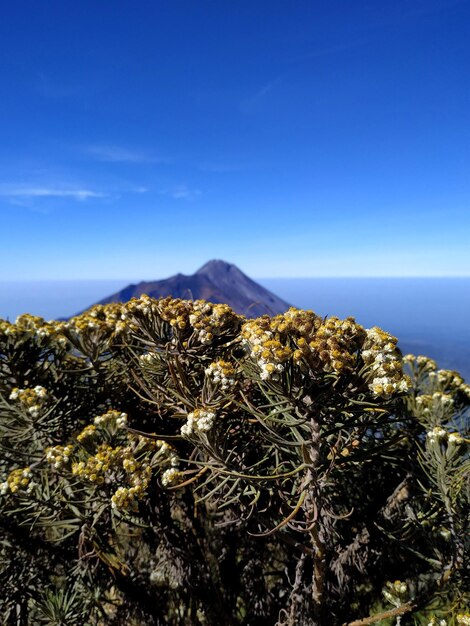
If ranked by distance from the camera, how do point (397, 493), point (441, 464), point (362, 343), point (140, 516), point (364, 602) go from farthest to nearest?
point (364, 602)
point (397, 493)
point (140, 516)
point (441, 464)
point (362, 343)

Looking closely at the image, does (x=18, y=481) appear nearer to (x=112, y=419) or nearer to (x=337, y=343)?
(x=112, y=419)

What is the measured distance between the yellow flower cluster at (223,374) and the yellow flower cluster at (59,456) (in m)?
1.46

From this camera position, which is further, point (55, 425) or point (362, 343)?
point (55, 425)

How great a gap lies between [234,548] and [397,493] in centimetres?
207

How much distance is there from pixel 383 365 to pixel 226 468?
1212mm

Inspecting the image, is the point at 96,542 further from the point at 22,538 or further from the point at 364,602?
the point at 364,602

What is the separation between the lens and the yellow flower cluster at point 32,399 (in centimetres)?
315

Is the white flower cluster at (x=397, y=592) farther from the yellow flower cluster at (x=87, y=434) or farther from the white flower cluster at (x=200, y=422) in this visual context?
the yellow flower cluster at (x=87, y=434)

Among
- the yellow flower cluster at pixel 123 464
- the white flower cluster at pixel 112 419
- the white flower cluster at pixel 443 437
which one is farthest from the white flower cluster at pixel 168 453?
the white flower cluster at pixel 443 437

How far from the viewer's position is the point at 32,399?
316 cm

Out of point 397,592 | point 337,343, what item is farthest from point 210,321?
point 397,592

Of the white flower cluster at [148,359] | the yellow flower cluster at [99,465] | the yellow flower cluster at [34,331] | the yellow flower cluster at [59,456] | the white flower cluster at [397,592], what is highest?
the yellow flower cluster at [34,331]

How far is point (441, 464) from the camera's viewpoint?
3023 mm

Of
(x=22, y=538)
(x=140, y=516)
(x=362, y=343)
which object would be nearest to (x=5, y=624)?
(x=22, y=538)
